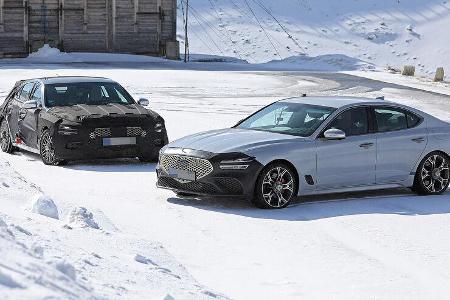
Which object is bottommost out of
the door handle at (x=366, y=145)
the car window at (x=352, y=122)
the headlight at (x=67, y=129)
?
the headlight at (x=67, y=129)

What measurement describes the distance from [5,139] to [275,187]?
7412mm

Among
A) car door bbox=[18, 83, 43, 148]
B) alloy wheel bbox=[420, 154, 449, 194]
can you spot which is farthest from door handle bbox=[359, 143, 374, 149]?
car door bbox=[18, 83, 43, 148]

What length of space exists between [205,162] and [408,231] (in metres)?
2.63

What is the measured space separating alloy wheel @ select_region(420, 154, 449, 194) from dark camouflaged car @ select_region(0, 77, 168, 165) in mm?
4624

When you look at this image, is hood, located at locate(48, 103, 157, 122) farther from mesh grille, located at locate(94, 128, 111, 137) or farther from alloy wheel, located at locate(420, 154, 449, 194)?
alloy wheel, located at locate(420, 154, 449, 194)

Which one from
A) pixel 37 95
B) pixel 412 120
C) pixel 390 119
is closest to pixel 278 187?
pixel 390 119

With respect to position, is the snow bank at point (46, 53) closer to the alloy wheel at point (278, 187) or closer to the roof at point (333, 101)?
the roof at point (333, 101)

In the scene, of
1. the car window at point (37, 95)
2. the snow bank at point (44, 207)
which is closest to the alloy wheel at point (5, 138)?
the car window at point (37, 95)

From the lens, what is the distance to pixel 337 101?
13875 millimetres

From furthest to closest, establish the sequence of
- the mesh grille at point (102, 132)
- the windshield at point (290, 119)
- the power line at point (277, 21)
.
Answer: the power line at point (277, 21)
the mesh grille at point (102, 132)
the windshield at point (290, 119)

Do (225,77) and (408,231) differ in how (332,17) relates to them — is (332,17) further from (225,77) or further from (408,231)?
(408,231)

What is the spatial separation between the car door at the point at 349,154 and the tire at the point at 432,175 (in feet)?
2.55

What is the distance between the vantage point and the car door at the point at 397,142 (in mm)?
13531

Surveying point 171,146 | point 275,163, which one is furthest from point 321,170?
point 171,146
